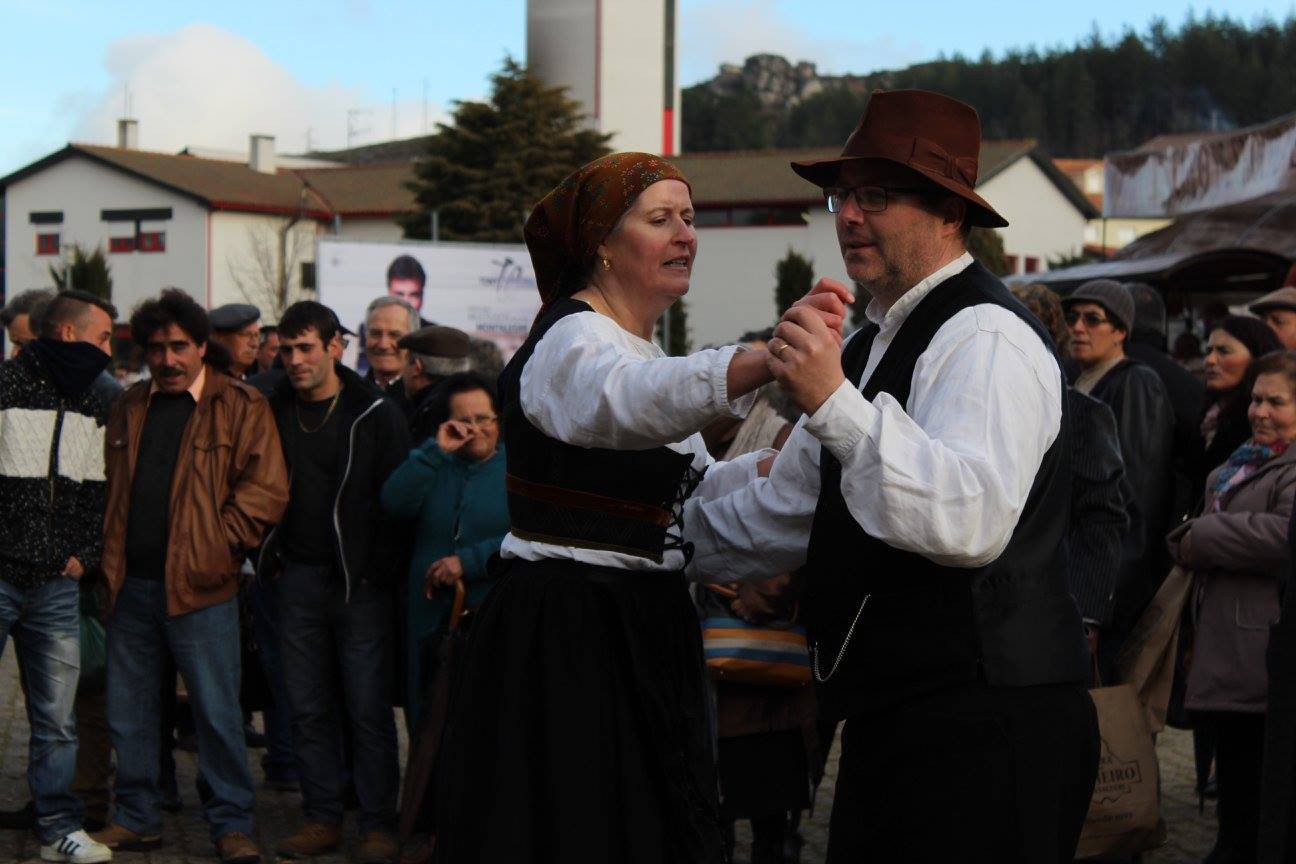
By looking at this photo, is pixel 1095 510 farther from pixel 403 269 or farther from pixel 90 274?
pixel 90 274

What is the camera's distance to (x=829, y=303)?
2.64 metres

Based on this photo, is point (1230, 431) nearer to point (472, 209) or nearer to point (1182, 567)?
point (1182, 567)

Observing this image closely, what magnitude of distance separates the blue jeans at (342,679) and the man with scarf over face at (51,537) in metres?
0.79

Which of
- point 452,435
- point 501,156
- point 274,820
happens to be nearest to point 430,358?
point 452,435

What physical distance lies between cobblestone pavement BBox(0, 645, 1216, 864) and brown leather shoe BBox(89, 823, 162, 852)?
34mm

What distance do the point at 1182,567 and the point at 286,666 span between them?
341 cm

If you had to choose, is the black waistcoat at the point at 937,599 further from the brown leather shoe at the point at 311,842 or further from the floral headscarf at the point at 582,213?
the brown leather shoe at the point at 311,842

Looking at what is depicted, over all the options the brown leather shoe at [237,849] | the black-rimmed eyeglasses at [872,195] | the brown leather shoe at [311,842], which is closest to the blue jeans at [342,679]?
the brown leather shoe at [311,842]

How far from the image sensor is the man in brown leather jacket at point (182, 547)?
20.1ft

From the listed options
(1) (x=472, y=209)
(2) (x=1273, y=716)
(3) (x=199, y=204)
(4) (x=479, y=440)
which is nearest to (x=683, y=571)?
(2) (x=1273, y=716)

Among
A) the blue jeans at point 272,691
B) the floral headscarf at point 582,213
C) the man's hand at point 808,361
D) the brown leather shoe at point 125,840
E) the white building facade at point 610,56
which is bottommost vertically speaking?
the brown leather shoe at point 125,840

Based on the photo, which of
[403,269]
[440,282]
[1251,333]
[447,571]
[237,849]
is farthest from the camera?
[440,282]

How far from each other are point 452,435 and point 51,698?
190cm

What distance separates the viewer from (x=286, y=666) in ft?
20.9
